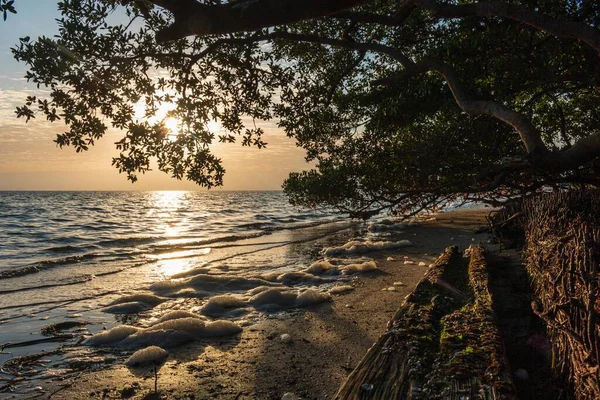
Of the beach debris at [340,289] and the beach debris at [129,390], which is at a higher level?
the beach debris at [340,289]

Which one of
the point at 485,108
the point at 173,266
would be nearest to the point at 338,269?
the point at 173,266

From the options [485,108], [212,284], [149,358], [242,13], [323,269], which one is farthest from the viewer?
[323,269]

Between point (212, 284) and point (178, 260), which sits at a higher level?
point (212, 284)

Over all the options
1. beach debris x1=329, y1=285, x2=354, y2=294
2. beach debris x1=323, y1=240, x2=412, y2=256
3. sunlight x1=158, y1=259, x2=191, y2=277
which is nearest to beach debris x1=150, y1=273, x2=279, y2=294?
beach debris x1=329, y1=285, x2=354, y2=294

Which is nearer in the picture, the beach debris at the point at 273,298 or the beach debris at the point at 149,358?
the beach debris at the point at 149,358

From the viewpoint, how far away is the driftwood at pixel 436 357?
9.68 ft

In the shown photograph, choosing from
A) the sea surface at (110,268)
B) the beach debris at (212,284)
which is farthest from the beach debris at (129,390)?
the beach debris at (212,284)

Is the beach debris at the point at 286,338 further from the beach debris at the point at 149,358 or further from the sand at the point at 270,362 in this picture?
the beach debris at the point at 149,358

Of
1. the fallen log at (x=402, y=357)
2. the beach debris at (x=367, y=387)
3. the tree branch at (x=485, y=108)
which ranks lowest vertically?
the beach debris at (x=367, y=387)

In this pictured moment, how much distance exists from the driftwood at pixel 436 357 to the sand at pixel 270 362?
1032 mm

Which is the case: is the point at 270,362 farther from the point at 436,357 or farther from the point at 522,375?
the point at 522,375

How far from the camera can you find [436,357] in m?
3.48

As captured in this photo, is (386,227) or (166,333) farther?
(386,227)

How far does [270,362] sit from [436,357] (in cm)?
238
